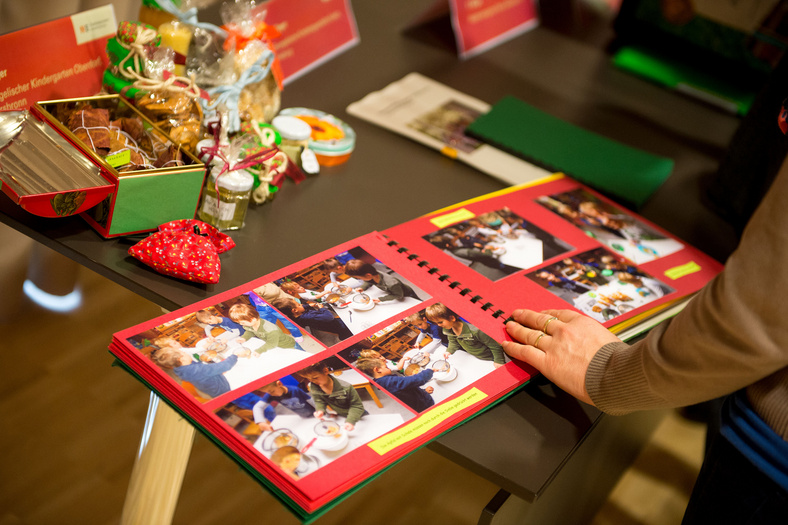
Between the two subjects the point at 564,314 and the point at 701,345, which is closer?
the point at 701,345

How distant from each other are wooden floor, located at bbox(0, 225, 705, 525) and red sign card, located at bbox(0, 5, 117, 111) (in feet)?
1.55

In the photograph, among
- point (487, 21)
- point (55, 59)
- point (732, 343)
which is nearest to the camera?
point (732, 343)

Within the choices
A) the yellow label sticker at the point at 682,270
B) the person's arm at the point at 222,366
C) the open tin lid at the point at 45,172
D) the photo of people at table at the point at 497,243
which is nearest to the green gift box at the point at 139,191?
the open tin lid at the point at 45,172

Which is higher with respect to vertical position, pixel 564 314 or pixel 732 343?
pixel 732 343

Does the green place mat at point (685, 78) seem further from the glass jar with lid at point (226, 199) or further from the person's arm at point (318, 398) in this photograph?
the person's arm at point (318, 398)

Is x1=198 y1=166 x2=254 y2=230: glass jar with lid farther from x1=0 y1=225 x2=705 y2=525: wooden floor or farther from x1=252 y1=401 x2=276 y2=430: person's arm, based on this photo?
x1=0 y1=225 x2=705 y2=525: wooden floor

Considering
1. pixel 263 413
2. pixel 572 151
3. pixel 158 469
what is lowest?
pixel 158 469

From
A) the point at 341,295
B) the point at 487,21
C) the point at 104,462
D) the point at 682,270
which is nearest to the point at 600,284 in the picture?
the point at 682,270

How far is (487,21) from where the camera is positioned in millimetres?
1792

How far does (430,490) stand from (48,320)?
40.5 inches

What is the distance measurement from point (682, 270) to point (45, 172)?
96cm

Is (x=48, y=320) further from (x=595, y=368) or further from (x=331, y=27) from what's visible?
(x=595, y=368)

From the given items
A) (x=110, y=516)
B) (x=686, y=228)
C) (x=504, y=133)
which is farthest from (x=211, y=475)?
(x=686, y=228)
